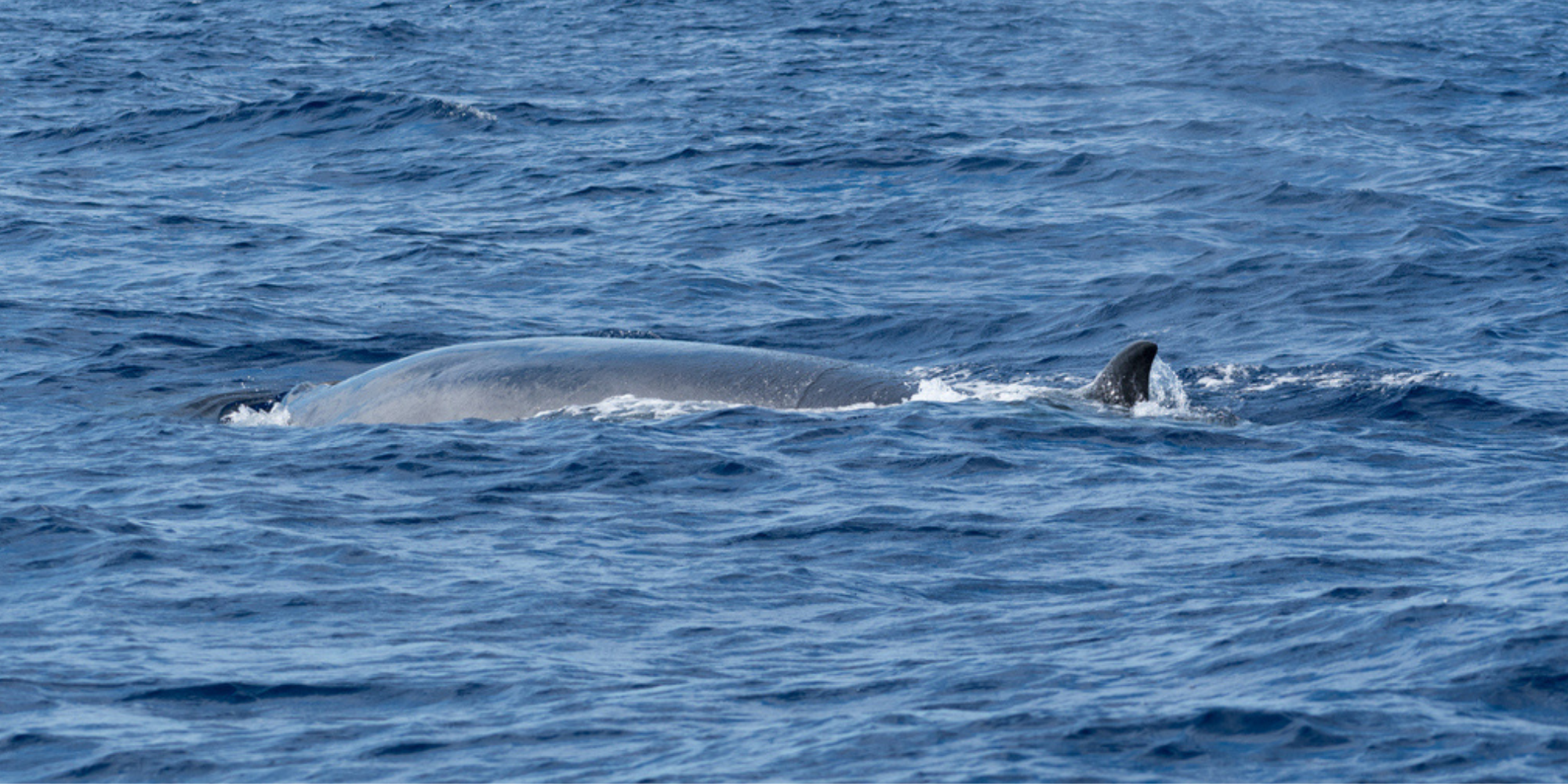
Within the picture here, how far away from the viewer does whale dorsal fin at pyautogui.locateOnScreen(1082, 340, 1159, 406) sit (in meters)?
13.8

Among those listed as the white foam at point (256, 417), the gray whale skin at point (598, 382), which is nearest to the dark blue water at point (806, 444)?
the white foam at point (256, 417)

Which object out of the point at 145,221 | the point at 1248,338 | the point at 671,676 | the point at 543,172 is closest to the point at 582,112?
the point at 543,172

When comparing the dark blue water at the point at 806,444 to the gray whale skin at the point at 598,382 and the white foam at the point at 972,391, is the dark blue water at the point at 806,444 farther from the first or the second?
the gray whale skin at the point at 598,382

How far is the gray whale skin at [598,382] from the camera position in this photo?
15.2 meters

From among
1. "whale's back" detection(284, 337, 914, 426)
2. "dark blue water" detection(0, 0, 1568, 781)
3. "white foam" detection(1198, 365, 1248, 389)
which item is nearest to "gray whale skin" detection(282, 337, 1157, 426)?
"whale's back" detection(284, 337, 914, 426)

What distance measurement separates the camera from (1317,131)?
31.3m

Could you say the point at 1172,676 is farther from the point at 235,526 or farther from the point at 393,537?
the point at 235,526

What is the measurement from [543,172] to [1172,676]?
21.8 metres

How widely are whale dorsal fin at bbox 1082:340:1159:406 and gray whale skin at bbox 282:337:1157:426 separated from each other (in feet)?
0.05

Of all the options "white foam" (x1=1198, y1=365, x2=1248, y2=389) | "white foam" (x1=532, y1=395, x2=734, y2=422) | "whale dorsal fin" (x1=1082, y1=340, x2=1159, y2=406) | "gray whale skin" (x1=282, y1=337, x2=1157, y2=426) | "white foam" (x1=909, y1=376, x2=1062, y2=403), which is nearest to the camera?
"whale dorsal fin" (x1=1082, y1=340, x2=1159, y2=406)

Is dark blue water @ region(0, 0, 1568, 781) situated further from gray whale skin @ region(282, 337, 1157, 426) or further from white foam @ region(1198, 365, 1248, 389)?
gray whale skin @ region(282, 337, 1157, 426)

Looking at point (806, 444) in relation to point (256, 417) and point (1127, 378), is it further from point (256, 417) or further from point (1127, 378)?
point (256, 417)

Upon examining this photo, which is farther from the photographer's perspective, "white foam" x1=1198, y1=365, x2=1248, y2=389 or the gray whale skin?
"white foam" x1=1198, y1=365, x2=1248, y2=389

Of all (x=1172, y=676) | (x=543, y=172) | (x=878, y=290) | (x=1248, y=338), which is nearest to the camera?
(x=1172, y=676)
